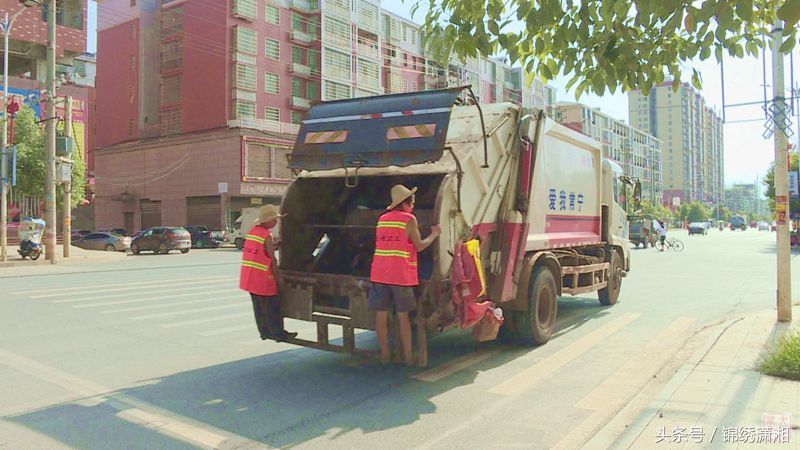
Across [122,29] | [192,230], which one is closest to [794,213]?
[192,230]

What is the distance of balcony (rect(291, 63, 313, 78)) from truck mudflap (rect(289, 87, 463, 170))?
39.5 metres

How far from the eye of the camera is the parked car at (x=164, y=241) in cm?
2950

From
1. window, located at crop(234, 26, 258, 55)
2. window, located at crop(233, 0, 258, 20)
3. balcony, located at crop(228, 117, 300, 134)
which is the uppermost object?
window, located at crop(233, 0, 258, 20)

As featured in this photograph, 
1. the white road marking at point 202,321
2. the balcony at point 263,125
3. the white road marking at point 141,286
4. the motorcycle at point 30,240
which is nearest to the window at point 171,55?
the balcony at point 263,125

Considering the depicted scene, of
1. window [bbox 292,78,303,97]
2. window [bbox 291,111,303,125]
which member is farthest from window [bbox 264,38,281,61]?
window [bbox 291,111,303,125]

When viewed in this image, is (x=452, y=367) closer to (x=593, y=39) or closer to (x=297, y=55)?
(x=593, y=39)

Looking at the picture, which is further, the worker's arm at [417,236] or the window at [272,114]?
the window at [272,114]

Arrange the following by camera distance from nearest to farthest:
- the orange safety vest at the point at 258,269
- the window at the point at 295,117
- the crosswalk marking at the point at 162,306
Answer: the orange safety vest at the point at 258,269 → the crosswalk marking at the point at 162,306 → the window at the point at 295,117

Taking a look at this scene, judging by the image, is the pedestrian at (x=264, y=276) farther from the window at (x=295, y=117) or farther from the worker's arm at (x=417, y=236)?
the window at (x=295, y=117)

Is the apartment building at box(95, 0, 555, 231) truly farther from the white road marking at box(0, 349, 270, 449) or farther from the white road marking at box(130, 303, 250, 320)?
the white road marking at box(0, 349, 270, 449)

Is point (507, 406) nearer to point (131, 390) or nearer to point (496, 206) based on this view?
point (496, 206)

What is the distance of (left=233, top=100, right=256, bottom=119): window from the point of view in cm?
4016

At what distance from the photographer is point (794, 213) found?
130 ft

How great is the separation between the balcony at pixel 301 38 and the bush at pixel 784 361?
4333 cm
